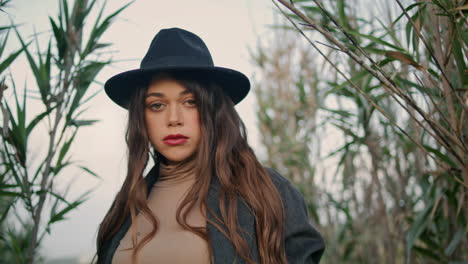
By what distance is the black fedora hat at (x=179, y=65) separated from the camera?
1512 millimetres

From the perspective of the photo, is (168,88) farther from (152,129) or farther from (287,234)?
(287,234)

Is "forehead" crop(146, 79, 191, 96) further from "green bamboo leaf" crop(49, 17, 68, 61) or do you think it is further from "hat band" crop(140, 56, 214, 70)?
"green bamboo leaf" crop(49, 17, 68, 61)

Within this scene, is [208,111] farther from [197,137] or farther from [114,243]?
[114,243]

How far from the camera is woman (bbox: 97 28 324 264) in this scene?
1383 mm

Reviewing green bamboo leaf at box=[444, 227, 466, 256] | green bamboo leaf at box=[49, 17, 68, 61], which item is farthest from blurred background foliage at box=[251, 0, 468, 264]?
green bamboo leaf at box=[49, 17, 68, 61]

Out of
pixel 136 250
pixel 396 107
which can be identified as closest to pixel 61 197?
pixel 136 250

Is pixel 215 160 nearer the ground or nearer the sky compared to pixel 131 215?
nearer the sky

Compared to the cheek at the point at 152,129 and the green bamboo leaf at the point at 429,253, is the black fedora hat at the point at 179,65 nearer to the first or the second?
the cheek at the point at 152,129

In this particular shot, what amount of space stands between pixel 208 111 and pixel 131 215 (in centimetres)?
45

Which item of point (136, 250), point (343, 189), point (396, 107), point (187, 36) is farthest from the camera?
point (343, 189)

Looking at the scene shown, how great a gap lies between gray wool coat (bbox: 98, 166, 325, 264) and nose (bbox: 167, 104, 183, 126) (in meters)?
0.23

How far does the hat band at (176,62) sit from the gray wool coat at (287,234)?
401 mm

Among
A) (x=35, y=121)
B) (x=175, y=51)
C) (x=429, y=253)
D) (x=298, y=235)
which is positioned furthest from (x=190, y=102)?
(x=429, y=253)

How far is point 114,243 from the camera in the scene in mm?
1570
